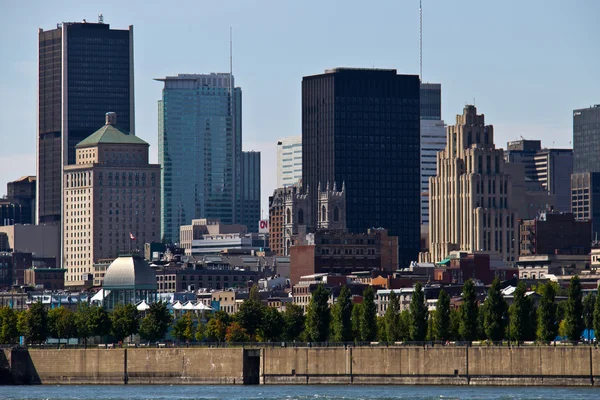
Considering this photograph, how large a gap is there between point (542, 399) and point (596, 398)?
4983mm

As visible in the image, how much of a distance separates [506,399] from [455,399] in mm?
4774

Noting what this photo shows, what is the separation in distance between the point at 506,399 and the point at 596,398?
27.8 feet

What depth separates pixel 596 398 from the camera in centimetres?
19738

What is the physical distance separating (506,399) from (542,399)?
11.6 ft

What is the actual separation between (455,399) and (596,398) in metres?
13.1

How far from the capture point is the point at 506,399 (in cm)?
19988

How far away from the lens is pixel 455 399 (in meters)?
200

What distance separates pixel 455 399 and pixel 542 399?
8.12 m
